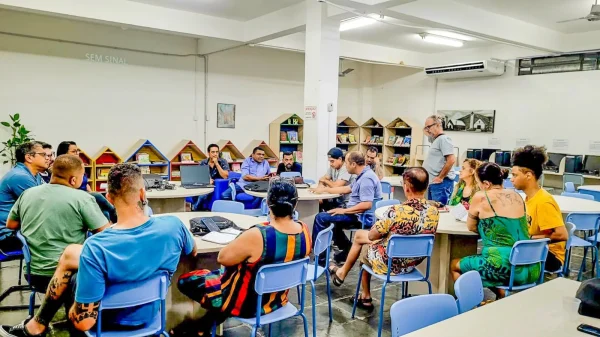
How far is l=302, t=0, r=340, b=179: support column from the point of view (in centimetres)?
609

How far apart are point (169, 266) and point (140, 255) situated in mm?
210

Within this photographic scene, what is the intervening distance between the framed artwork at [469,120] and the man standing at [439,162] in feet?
14.6

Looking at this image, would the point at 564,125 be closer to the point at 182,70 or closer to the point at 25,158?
the point at 182,70

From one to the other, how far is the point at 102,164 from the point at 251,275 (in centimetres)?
601

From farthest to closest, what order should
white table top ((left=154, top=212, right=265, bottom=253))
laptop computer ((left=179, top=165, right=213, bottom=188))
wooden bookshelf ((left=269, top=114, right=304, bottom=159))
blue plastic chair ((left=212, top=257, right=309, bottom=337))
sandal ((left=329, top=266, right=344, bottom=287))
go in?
1. wooden bookshelf ((left=269, top=114, right=304, bottom=159))
2. laptop computer ((left=179, top=165, right=213, bottom=188))
3. sandal ((left=329, top=266, right=344, bottom=287))
4. white table top ((left=154, top=212, right=265, bottom=253))
5. blue plastic chair ((left=212, top=257, right=309, bottom=337))

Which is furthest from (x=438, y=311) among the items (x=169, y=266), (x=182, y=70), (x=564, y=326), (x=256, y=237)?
(x=182, y=70)

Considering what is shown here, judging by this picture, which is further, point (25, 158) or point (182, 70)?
point (182, 70)

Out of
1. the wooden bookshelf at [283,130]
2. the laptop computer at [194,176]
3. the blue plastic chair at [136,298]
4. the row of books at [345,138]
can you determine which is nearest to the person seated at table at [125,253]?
the blue plastic chair at [136,298]

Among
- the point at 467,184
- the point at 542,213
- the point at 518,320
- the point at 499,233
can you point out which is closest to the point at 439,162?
the point at 467,184

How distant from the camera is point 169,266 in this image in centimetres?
230

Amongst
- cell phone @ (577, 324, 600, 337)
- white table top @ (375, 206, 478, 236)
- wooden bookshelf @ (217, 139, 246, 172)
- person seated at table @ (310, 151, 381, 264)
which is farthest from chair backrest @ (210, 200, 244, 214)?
wooden bookshelf @ (217, 139, 246, 172)

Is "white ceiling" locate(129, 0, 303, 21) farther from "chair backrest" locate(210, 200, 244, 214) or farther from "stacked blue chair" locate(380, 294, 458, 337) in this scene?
"stacked blue chair" locate(380, 294, 458, 337)

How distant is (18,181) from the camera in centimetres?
357

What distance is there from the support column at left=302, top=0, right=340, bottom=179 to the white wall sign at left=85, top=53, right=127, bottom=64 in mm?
3757
